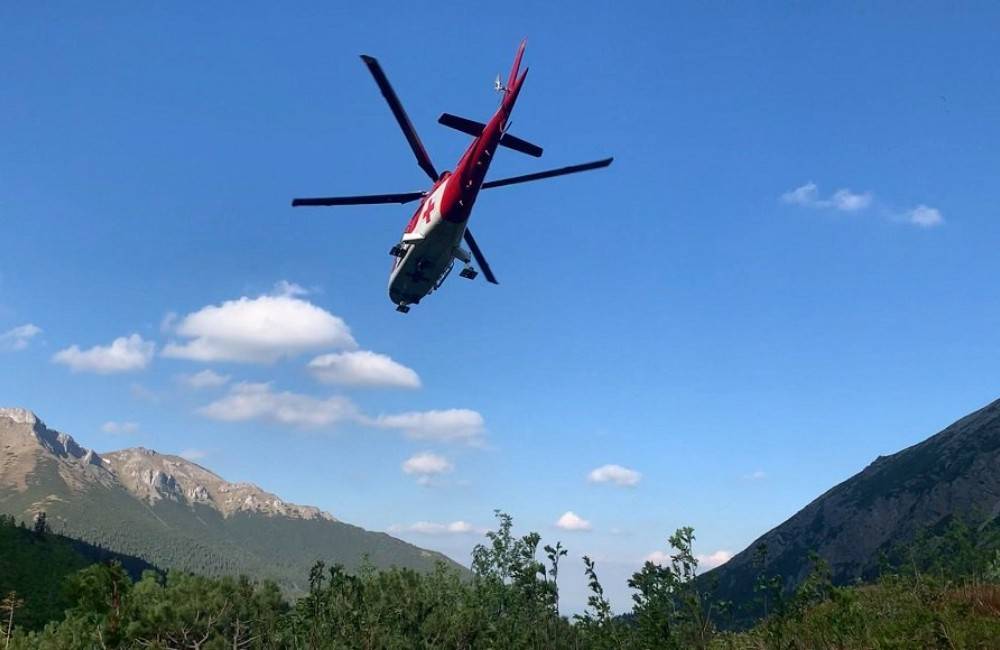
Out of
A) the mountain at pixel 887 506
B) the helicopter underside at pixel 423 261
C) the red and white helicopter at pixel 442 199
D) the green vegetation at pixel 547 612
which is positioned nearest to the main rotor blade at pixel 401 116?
the red and white helicopter at pixel 442 199

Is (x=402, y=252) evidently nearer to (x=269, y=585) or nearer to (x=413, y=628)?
(x=269, y=585)

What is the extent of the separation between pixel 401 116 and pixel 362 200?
5.10 m

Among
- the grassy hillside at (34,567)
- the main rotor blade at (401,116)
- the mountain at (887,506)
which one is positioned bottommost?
the grassy hillside at (34,567)

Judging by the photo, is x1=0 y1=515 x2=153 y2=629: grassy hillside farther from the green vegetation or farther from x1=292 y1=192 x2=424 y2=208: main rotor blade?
x1=292 y1=192 x2=424 y2=208: main rotor blade

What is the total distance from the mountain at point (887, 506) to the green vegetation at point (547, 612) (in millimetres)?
119687

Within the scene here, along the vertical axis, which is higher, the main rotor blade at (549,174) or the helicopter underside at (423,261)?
the main rotor blade at (549,174)

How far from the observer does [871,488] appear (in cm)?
17162

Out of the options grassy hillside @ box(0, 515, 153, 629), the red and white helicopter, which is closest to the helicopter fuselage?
the red and white helicopter

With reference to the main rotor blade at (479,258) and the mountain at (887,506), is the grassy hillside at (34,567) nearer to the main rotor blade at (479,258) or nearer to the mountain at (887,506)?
the main rotor blade at (479,258)

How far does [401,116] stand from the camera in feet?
115

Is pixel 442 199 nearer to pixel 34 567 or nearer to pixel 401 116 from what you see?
pixel 401 116

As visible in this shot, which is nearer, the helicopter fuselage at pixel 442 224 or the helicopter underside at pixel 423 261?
the helicopter fuselage at pixel 442 224

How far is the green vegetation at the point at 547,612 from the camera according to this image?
1128 cm

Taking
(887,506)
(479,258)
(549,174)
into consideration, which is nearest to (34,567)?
(479,258)
